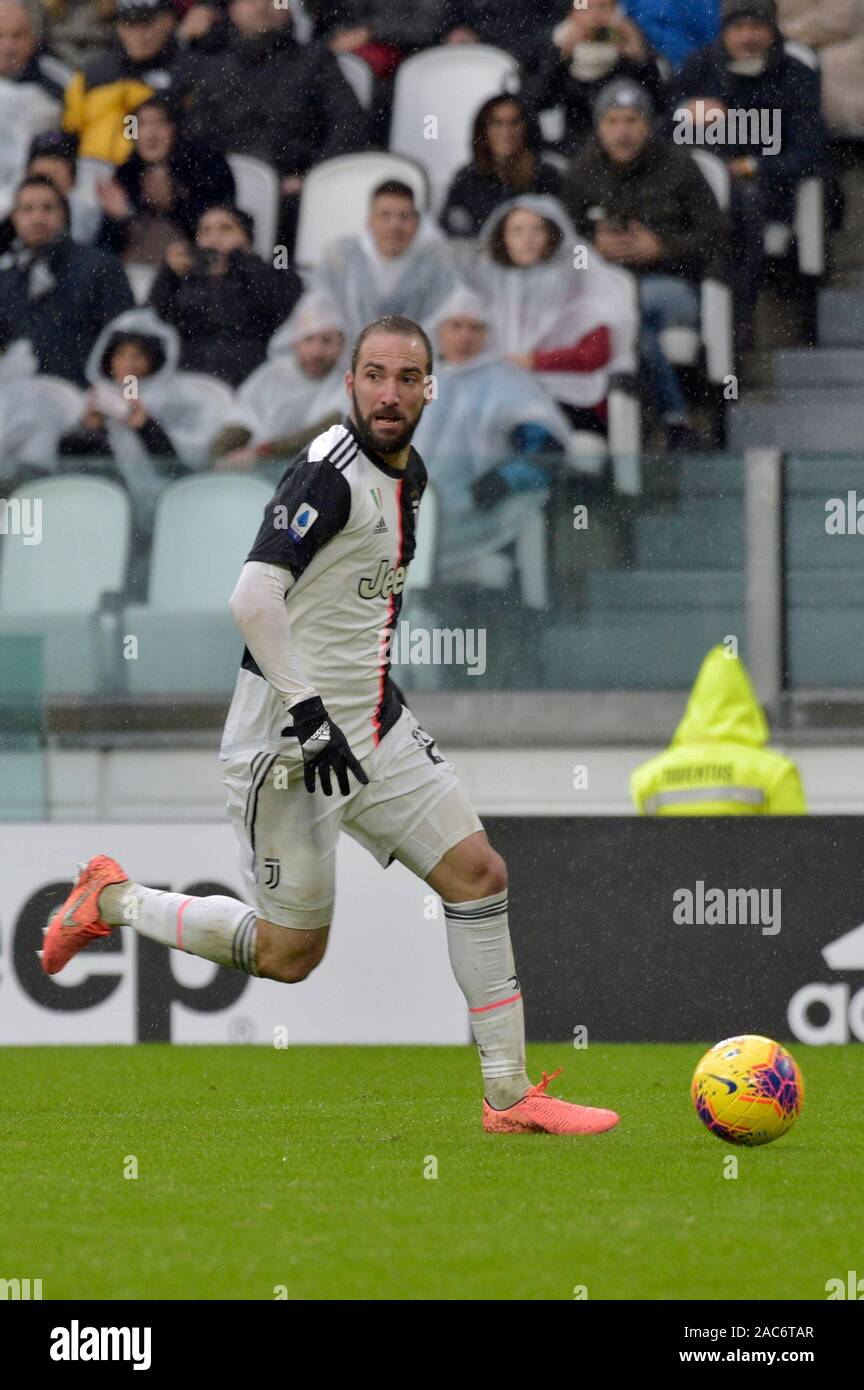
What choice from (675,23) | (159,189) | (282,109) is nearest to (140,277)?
(159,189)

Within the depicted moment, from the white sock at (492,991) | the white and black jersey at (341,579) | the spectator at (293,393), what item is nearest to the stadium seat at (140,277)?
the spectator at (293,393)

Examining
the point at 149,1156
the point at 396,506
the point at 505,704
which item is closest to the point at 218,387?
the point at 505,704

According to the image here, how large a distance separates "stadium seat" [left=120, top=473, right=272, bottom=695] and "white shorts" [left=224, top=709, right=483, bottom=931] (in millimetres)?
3863

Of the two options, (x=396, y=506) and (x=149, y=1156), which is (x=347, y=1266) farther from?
(x=396, y=506)

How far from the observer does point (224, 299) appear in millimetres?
11266

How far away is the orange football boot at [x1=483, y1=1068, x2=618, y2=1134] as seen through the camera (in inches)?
229

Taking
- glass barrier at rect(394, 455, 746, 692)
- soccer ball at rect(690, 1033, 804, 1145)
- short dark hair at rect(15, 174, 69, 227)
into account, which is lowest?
soccer ball at rect(690, 1033, 804, 1145)

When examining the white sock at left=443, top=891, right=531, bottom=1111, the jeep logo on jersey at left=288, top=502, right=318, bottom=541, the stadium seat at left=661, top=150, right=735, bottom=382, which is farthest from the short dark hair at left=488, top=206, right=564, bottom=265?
the white sock at left=443, top=891, right=531, bottom=1111

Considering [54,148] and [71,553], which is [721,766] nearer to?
[71,553]

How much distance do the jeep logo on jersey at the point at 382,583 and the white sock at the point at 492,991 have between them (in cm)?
83

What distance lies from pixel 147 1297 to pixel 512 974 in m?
2.40

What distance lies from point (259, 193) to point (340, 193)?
448mm

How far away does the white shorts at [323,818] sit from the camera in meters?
5.86

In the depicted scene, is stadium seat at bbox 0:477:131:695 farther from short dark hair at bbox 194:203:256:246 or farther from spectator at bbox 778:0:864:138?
spectator at bbox 778:0:864:138
